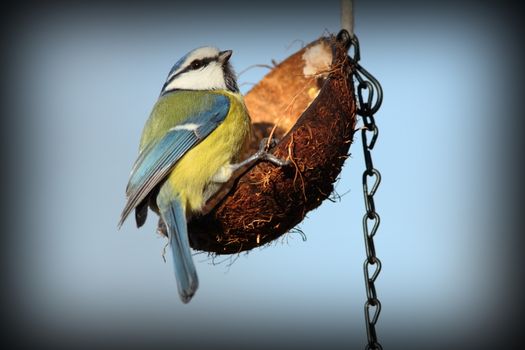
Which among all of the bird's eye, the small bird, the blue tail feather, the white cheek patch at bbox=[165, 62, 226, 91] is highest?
the bird's eye

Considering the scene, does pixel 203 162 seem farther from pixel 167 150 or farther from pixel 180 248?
pixel 180 248

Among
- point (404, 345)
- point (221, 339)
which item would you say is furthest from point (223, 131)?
point (221, 339)

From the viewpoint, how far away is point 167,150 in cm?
300

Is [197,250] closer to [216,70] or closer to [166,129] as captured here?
[166,129]

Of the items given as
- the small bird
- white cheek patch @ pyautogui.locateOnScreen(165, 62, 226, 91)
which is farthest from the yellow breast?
white cheek patch @ pyautogui.locateOnScreen(165, 62, 226, 91)

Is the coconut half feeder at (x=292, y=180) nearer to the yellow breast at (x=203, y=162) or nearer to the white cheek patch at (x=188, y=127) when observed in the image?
the yellow breast at (x=203, y=162)

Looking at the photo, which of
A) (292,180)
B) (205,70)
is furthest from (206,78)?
(292,180)

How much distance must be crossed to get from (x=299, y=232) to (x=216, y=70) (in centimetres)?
84

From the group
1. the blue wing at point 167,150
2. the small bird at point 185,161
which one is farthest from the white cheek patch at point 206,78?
the blue wing at point 167,150

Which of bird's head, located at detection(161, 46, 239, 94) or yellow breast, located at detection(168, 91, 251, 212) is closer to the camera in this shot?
yellow breast, located at detection(168, 91, 251, 212)

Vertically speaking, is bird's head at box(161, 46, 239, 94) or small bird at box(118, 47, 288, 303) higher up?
bird's head at box(161, 46, 239, 94)

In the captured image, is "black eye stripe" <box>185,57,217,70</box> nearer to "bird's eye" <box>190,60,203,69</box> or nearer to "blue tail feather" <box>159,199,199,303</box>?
"bird's eye" <box>190,60,203,69</box>

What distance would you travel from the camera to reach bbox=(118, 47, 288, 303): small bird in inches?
112

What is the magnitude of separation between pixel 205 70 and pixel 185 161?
59 centimetres
